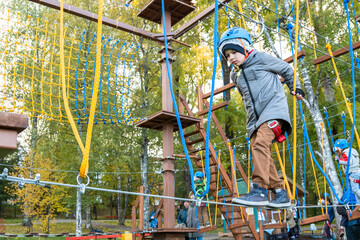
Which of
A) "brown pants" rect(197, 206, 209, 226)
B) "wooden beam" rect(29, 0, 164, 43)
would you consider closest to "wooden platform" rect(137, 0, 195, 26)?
"wooden beam" rect(29, 0, 164, 43)

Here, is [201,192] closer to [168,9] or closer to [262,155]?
[168,9]

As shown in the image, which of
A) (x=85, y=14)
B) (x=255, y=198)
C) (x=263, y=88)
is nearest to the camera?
(x=255, y=198)

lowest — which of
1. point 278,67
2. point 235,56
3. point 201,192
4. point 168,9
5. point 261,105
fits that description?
point 201,192

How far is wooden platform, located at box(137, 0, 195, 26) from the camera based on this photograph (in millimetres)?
6164

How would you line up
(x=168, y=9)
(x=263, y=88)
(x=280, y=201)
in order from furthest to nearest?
(x=168, y=9) < (x=263, y=88) < (x=280, y=201)

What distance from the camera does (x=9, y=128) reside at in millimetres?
1544

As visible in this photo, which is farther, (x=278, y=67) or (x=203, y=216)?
(x=203, y=216)

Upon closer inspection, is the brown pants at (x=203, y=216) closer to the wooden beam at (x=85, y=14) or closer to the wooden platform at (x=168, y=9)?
the wooden beam at (x=85, y=14)

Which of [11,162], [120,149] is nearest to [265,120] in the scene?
[120,149]

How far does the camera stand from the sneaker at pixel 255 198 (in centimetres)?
252

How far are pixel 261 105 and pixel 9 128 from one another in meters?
1.90

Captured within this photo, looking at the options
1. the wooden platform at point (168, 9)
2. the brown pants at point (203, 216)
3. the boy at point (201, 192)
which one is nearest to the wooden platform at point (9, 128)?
the wooden platform at point (168, 9)

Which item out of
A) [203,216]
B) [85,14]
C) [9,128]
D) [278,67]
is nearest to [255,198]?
[278,67]

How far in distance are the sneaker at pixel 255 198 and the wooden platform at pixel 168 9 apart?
4433 millimetres
